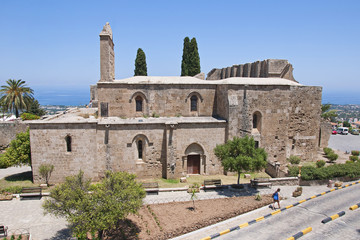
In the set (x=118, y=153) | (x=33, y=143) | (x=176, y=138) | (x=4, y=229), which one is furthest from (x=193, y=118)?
(x=4, y=229)

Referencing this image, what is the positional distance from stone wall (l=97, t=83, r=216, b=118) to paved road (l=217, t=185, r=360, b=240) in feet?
38.1

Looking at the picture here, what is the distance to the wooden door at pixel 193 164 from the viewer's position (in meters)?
22.2

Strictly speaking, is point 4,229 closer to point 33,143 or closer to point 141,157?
point 33,143

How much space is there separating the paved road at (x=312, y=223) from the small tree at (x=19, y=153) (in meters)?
16.4

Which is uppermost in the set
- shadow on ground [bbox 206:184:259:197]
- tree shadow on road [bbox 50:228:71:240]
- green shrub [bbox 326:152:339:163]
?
green shrub [bbox 326:152:339:163]

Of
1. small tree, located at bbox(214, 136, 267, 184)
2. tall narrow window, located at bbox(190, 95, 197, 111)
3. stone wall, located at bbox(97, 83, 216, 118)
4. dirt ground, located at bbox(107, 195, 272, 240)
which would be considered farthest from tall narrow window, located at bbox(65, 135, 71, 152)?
small tree, located at bbox(214, 136, 267, 184)

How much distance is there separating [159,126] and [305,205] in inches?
460

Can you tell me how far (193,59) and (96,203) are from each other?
34.8 m

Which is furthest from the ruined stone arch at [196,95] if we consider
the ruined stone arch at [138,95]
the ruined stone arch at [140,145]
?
the ruined stone arch at [140,145]

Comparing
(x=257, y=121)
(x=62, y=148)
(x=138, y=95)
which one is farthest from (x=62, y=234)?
(x=257, y=121)

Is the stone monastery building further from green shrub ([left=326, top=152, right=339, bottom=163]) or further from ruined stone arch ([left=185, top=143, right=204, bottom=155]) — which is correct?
green shrub ([left=326, top=152, right=339, bottom=163])

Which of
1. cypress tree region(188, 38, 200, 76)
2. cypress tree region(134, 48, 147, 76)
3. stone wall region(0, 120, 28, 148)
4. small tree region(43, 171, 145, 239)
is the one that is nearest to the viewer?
small tree region(43, 171, 145, 239)

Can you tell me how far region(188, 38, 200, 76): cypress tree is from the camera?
42938mm

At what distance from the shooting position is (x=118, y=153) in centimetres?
2080
